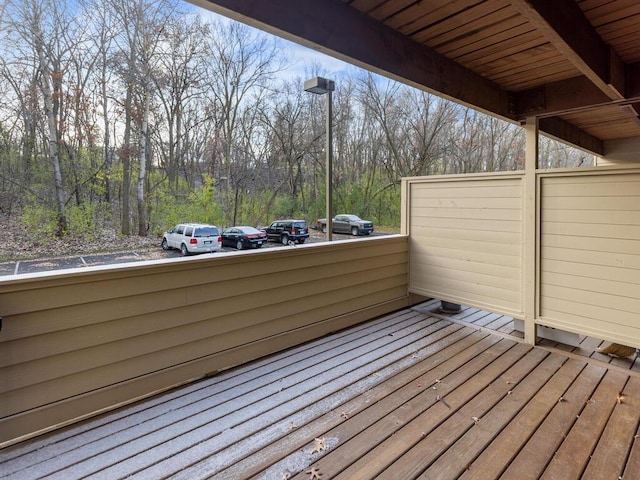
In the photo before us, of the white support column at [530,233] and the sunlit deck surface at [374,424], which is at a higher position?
the white support column at [530,233]

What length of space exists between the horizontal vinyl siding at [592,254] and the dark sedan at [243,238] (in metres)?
3.03

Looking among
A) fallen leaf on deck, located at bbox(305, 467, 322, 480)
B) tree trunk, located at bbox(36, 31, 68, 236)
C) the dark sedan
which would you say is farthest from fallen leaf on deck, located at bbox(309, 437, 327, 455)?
tree trunk, located at bbox(36, 31, 68, 236)

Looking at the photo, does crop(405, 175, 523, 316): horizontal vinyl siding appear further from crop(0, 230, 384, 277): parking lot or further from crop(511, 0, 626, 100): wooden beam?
crop(0, 230, 384, 277): parking lot

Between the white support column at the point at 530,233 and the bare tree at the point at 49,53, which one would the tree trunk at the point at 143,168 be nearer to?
the bare tree at the point at 49,53

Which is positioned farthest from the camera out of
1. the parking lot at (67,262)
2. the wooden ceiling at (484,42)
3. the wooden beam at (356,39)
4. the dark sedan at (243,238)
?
the dark sedan at (243,238)

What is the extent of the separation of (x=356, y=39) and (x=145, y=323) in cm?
205

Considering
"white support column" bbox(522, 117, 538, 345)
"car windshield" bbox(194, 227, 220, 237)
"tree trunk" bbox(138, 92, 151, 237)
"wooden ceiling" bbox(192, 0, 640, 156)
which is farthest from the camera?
"tree trunk" bbox(138, 92, 151, 237)

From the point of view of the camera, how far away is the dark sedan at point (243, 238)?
166 inches

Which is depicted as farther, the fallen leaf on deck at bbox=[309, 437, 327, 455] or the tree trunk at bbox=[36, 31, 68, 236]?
the tree trunk at bbox=[36, 31, 68, 236]

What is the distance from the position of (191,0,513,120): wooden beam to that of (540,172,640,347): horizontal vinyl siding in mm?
1178

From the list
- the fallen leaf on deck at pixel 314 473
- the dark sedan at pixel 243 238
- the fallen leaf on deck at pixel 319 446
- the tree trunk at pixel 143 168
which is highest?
the tree trunk at pixel 143 168

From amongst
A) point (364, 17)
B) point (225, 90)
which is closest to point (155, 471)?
point (364, 17)

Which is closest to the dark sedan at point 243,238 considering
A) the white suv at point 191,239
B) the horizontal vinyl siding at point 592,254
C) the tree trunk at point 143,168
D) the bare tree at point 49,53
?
the white suv at point 191,239

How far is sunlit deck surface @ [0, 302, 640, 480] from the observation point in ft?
5.14
